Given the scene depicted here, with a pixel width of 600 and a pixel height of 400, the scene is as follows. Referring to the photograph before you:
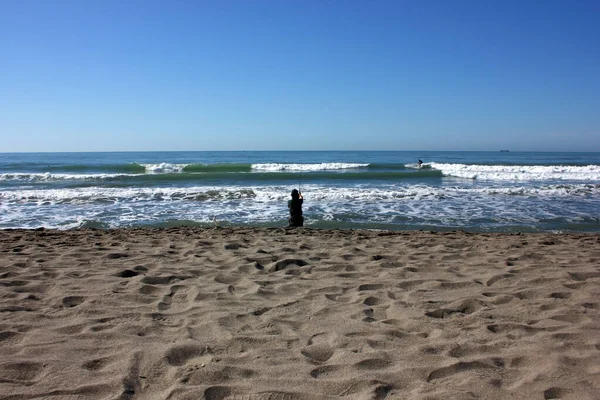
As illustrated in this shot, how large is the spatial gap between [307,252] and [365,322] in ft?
8.21

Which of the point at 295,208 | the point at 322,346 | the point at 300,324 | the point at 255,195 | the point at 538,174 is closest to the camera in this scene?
the point at 322,346

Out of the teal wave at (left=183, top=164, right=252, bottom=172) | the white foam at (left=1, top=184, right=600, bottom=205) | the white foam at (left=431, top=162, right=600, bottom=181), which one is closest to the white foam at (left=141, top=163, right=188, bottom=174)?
the teal wave at (left=183, top=164, right=252, bottom=172)

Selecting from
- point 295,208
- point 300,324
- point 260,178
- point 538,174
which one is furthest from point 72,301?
point 538,174

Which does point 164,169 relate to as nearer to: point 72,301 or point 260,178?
point 260,178

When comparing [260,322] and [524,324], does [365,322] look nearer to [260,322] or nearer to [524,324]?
[260,322]

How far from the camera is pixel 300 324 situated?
131 inches

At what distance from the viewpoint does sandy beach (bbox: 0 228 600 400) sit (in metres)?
2.49

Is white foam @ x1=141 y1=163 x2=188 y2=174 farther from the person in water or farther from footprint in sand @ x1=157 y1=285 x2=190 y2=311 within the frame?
footprint in sand @ x1=157 y1=285 x2=190 y2=311

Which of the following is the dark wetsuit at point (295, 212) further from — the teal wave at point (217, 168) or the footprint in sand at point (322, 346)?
the teal wave at point (217, 168)

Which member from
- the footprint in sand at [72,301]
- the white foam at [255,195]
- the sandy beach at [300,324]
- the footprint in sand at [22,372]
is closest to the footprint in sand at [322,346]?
the sandy beach at [300,324]

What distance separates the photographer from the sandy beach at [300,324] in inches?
97.9

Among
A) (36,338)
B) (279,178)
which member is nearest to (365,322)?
(36,338)

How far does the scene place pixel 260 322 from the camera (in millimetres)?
3355

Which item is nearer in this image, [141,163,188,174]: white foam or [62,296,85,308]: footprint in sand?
[62,296,85,308]: footprint in sand
